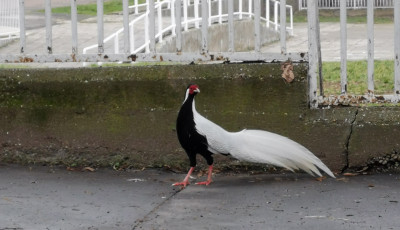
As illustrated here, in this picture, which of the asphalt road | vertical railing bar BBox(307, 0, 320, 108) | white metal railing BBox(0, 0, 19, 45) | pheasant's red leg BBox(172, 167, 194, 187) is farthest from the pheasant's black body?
white metal railing BBox(0, 0, 19, 45)

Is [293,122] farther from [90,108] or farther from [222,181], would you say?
[90,108]

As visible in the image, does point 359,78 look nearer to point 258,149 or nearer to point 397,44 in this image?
point 397,44

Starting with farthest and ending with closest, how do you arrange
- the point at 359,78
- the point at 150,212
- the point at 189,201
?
the point at 359,78
the point at 189,201
the point at 150,212

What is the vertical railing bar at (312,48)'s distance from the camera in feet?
20.5

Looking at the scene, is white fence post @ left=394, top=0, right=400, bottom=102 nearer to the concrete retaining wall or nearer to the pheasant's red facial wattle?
the concrete retaining wall

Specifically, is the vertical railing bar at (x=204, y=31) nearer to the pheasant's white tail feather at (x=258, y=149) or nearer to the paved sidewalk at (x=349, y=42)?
the pheasant's white tail feather at (x=258, y=149)

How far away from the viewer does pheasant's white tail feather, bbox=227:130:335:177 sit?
6.10 meters

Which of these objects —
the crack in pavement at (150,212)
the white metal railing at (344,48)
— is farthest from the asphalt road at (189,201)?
the white metal railing at (344,48)

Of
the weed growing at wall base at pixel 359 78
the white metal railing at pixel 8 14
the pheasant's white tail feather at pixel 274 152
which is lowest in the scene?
the pheasant's white tail feather at pixel 274 152

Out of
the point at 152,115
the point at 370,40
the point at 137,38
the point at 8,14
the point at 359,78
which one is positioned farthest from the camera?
the point at 137,38

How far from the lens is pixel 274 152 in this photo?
20.0 feet

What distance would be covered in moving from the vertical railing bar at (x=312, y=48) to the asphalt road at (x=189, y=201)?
1.87 ft

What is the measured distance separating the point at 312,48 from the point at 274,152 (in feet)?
2.54

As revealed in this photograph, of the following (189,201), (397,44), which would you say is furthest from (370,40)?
(189,201)
